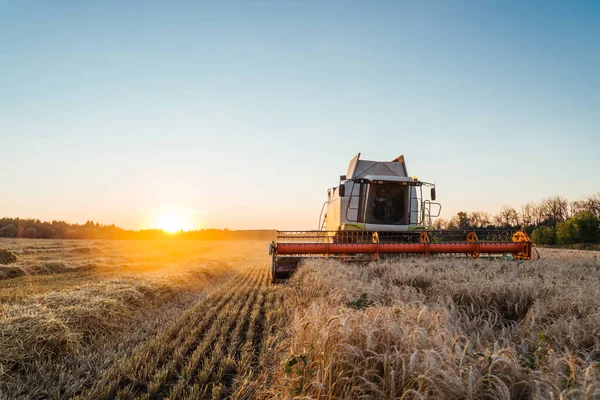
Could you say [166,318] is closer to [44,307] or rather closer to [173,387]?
[44,307]

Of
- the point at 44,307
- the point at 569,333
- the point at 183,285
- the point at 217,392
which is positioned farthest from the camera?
the point at 183,285

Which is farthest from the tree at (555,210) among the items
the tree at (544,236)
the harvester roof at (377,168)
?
the harvester roof at (377,168)

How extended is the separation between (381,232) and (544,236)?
135 feet

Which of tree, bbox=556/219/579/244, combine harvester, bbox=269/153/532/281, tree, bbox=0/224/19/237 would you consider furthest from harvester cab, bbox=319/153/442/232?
tree, bbox=0/224/19/237

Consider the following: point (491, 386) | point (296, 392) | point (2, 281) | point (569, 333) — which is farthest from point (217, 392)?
point (2, 281)

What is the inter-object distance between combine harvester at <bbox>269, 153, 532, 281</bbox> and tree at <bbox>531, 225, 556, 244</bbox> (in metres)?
37.3

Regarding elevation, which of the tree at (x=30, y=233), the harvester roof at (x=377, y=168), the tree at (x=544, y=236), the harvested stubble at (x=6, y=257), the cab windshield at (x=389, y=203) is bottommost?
the tree at (x=30, y=233)

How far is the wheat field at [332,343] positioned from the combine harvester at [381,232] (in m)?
1.94

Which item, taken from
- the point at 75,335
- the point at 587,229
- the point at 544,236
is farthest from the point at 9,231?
the point at 587,229

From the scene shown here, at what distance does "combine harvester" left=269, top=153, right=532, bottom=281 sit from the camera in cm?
888

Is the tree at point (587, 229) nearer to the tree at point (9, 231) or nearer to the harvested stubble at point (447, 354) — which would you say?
the harvested stubble at point (447, 354)

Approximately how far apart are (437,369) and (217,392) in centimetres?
204

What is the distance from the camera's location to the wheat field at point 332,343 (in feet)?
6.54

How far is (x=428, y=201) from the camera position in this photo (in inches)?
438
